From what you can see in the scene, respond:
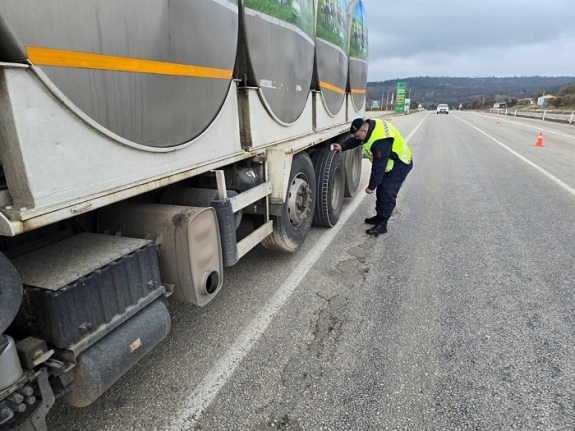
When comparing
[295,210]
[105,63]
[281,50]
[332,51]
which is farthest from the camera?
[332,51]

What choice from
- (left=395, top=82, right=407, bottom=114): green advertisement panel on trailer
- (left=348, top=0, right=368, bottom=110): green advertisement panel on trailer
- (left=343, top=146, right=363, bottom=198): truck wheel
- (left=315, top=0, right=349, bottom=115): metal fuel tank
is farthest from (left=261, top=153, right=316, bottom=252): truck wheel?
(left=395, top=82, right=407, bottom=114): green advertisement panel on trailer

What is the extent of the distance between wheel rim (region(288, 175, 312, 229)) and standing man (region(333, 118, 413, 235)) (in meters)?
0.97

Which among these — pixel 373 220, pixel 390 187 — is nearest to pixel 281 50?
pixel 390 187

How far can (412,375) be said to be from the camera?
2330mm

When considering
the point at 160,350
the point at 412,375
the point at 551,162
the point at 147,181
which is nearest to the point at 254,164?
the point at 147,181

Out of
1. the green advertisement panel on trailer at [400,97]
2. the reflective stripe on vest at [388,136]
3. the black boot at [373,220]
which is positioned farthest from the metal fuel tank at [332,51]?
the green advertisement panel on trailer at [400,97]

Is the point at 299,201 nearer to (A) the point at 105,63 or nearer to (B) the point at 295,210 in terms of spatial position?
(B) the point at 295,210

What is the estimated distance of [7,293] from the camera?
1376 mm

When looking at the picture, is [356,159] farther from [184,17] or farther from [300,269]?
[184,17]

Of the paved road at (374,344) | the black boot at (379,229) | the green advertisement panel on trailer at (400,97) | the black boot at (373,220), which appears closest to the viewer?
the paved road at (374,344)

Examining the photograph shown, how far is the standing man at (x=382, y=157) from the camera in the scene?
4.60 m

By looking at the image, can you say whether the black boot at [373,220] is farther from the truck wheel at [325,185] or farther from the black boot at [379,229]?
the truck wheel at [325,185]

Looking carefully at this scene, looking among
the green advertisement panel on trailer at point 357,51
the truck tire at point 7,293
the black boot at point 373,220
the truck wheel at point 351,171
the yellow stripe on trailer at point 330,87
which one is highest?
the green advertisement panel on trailer at point 357,51

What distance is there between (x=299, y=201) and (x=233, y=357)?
186cm
